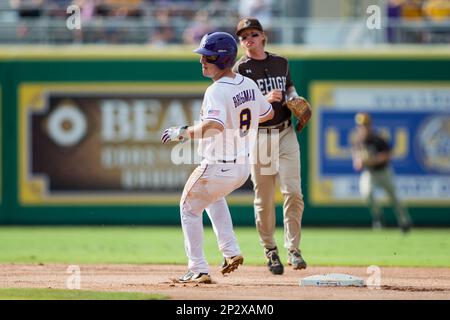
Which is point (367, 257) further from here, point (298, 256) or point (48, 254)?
point (48, 254)

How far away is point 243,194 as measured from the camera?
59.8ft

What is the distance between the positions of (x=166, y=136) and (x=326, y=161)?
10283mm

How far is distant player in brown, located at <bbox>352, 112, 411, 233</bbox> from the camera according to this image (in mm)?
17381

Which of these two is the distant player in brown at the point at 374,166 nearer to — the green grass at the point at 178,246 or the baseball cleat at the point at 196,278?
the green grass at the point at 178,246

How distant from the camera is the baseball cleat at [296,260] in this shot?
9.98 metres

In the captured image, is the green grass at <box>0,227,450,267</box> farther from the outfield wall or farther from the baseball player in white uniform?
the baseball player in white uniform

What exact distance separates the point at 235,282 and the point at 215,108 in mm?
1912

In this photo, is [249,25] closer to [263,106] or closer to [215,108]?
[263,106]

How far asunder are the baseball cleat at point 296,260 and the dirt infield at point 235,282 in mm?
116

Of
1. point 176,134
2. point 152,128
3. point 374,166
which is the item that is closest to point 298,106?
point 176,134

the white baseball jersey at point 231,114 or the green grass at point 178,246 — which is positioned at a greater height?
the white baseball jersey at point 231,114

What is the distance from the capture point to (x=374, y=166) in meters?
17.6

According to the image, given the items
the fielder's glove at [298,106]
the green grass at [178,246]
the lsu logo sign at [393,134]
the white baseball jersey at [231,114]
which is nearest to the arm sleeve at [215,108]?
the white baseball jersey at [231,114]

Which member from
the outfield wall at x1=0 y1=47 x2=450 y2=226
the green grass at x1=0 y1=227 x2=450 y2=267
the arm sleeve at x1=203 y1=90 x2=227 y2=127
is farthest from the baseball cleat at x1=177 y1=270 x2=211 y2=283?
the outfield wall at x1=0 y1=47 x2=450 y2=226
